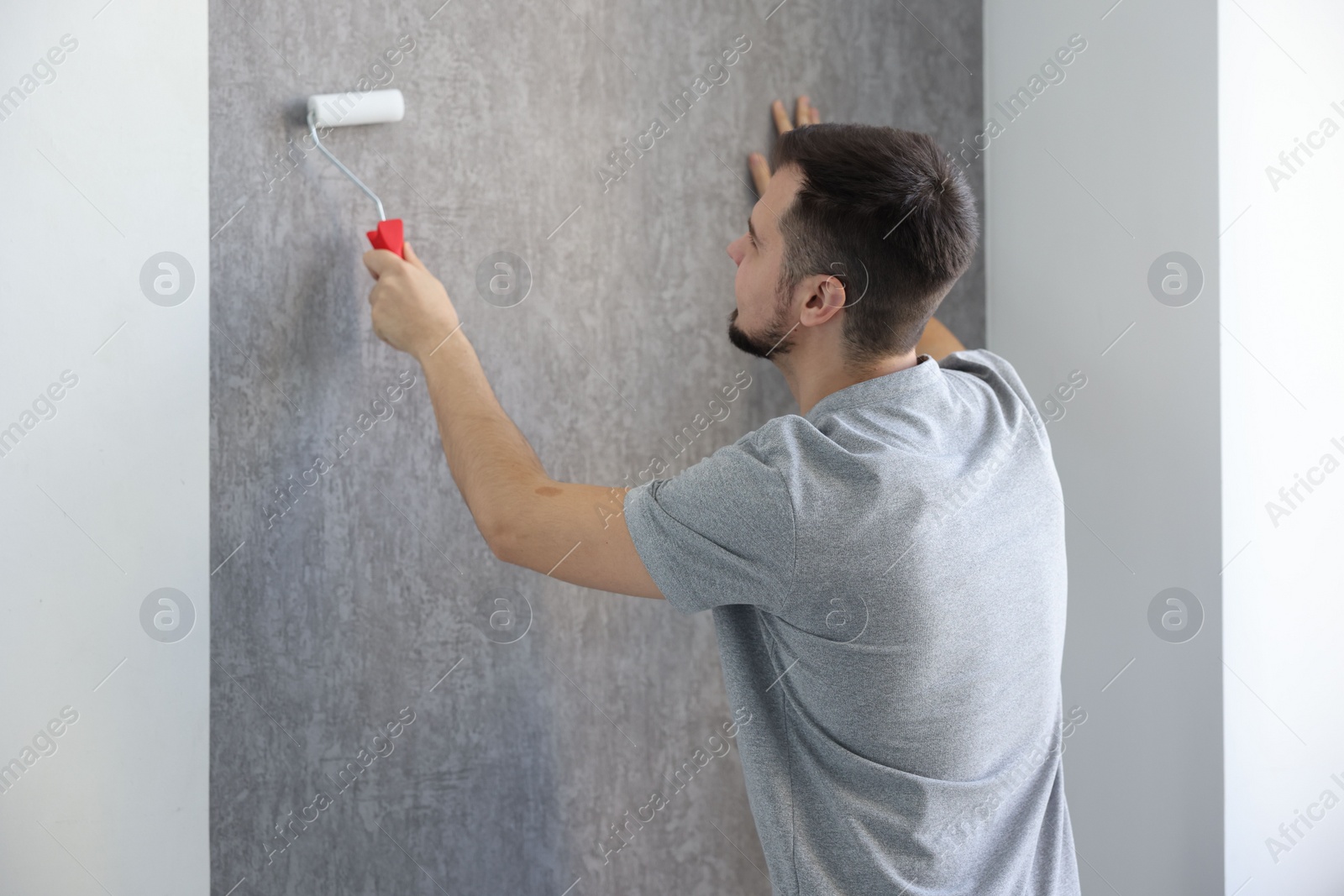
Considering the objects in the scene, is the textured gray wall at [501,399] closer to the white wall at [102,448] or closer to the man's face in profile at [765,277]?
the white wall at [102,448]

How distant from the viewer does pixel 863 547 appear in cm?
84

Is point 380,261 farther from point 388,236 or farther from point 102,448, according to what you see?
point 102,448

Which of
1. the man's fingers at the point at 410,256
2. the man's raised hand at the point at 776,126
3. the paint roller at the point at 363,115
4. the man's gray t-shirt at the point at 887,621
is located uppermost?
A: the man's raised hand at the point at 776,126

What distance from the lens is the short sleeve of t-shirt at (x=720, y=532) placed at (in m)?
0.85

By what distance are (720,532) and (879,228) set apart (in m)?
0.35

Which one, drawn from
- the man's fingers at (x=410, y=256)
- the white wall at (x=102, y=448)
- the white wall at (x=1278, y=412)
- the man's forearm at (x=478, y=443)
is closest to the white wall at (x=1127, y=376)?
the white wall at (x=1278, y=412)

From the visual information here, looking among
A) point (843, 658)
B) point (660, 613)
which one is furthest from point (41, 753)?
point (843, 658)

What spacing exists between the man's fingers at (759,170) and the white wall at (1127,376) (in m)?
0.39

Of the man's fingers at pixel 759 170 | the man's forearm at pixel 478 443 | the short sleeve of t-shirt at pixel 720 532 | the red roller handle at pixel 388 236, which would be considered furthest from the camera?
the man's fingers at pixel 759 170

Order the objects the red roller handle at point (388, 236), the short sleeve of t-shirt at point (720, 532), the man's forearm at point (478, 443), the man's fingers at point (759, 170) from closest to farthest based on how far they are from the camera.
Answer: the short sleeve of t-shirt at point (720, 532) < the man's forearm at point (478, 443) < the red roller handle at point (388, 236) < the man's fingers at point (759, 170)

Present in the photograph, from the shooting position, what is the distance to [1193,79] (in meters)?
1.13

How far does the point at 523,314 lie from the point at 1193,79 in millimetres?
853

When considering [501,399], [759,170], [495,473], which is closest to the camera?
[495,473]

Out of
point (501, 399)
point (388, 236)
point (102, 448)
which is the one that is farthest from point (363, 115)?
point (102, 448)
